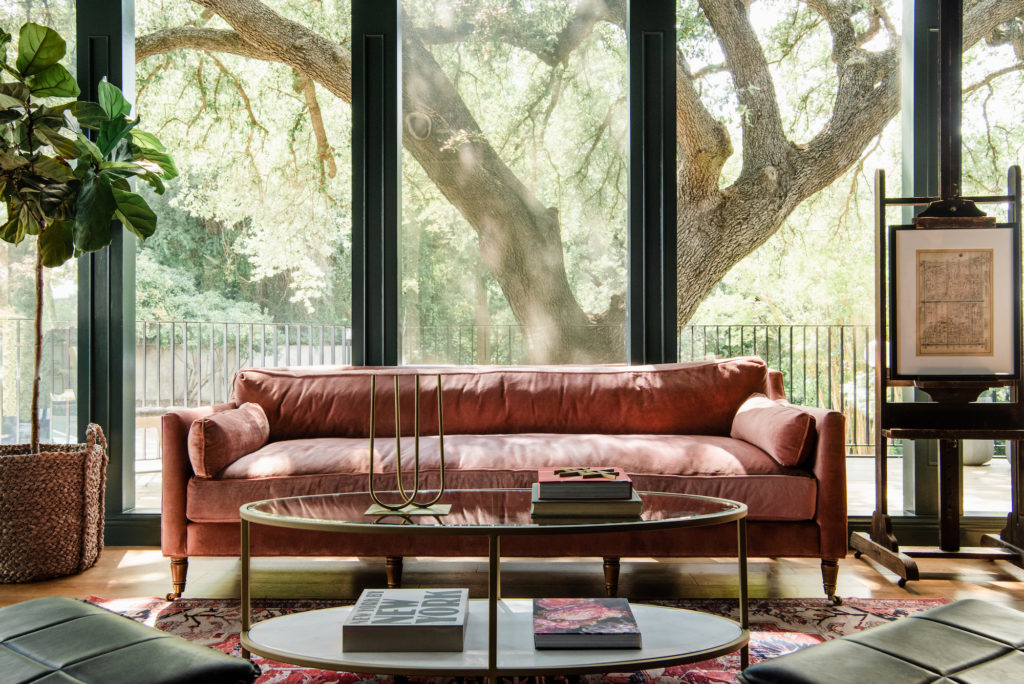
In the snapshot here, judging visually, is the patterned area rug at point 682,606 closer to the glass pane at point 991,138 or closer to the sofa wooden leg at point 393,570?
the sofa wooden leg at point 393,570

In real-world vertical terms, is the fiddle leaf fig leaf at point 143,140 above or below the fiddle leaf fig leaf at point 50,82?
below

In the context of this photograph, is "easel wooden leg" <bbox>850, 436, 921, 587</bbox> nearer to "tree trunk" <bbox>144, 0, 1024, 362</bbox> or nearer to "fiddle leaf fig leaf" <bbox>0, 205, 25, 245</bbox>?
"tree trunk" <bbox>144, 0, 1024, 362</bbox>

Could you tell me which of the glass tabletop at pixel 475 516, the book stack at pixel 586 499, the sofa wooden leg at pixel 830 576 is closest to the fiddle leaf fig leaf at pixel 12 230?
the glass tabletop at pixel 475 516

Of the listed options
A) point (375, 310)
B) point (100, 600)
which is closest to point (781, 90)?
point (375, 310)

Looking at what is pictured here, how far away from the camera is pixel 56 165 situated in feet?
9.47

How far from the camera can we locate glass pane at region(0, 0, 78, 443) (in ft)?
11.7

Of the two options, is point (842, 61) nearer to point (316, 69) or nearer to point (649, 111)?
point (649, 111)

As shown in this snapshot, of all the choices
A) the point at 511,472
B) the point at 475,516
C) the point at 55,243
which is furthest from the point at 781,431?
the point at 55,243

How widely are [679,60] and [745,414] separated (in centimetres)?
230

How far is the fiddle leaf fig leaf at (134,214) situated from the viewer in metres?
3.08

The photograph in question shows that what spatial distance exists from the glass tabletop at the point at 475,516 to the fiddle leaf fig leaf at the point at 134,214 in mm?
1701

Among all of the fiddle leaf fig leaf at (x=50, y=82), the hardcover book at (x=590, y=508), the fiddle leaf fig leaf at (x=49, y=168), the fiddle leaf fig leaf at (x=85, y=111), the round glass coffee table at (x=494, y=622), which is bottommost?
the round glass coffee table at (x=494, y=622)

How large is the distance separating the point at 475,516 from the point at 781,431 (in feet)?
4.49

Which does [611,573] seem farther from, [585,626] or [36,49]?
[36,49]
